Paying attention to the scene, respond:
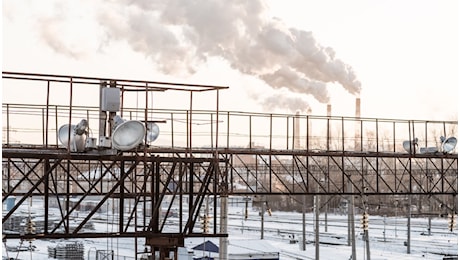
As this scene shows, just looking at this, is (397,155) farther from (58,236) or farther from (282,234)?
(282,234)

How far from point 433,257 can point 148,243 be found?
95.0 ft

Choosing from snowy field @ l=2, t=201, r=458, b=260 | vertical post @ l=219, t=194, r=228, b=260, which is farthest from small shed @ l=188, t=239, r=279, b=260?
vertical post @ l=219, t=194, r=228, b=260

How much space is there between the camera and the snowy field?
135 ft

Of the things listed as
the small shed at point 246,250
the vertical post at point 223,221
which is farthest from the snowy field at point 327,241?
the vertical post at point 223,221

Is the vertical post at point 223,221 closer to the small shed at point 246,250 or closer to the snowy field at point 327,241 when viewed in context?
the small shed at point 246,250

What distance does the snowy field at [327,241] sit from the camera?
41.1 metres

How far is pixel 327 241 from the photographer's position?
48.9m

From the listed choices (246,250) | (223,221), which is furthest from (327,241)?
(223,221)

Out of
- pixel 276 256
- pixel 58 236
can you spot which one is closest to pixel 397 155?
pixel 276 256

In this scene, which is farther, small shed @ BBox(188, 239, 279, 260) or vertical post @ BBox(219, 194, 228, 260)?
small shed @ BBox(188, 239, 279, 260)

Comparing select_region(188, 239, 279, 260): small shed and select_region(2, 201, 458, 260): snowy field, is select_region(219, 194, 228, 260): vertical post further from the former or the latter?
select_region(2, 201, 458, 260): snowy field

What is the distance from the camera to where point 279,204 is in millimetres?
79688

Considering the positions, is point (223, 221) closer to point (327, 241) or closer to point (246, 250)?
point (246, 250)

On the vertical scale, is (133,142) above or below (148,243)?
above
